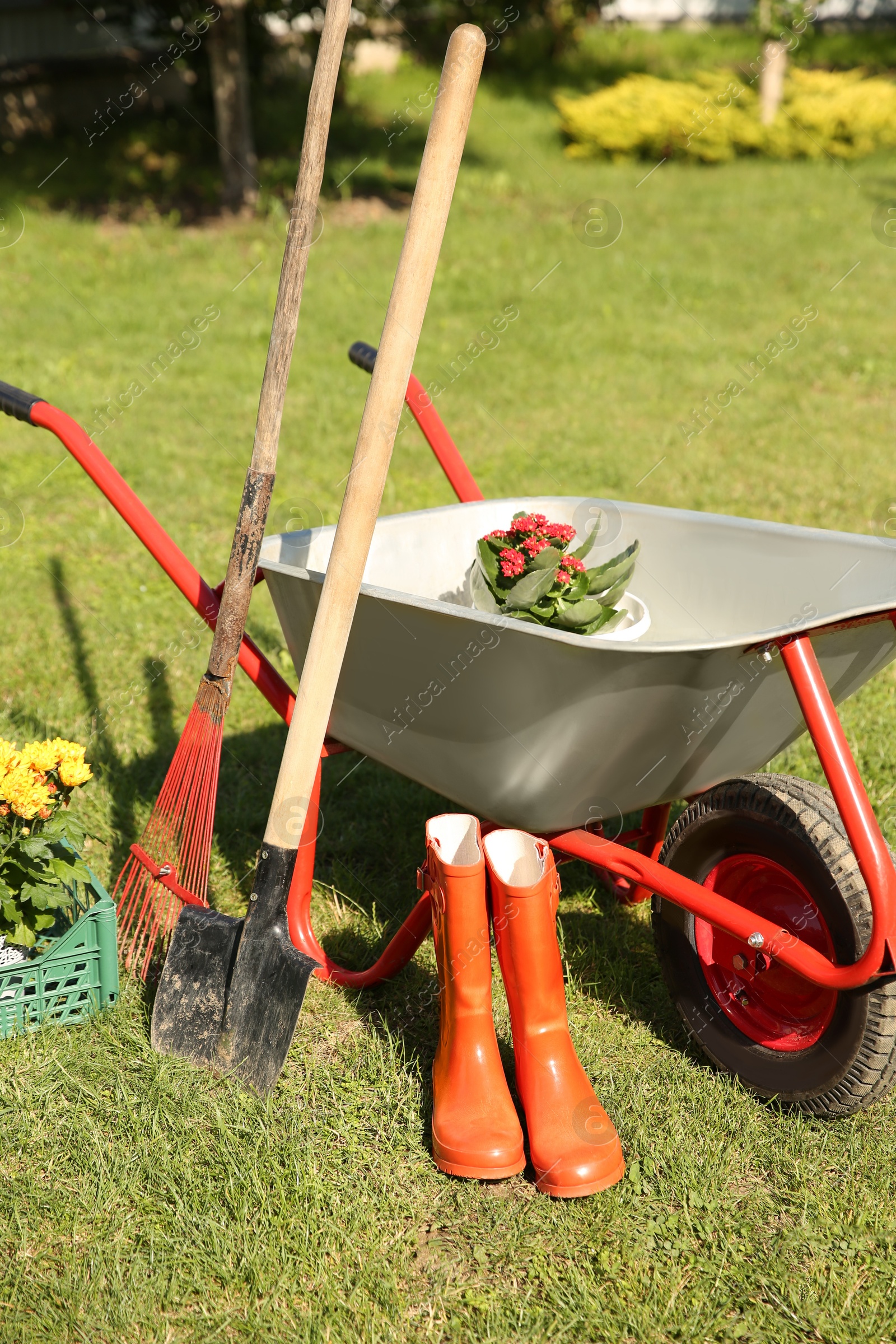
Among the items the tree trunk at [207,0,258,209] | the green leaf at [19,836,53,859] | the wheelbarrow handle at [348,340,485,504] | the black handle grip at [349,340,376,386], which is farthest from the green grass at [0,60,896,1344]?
the tree trunk at [207,0,258,209]

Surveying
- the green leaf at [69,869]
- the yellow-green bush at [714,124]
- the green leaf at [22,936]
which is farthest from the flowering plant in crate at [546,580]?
the yellow-green bush at [714,124]

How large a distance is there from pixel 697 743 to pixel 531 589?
441mm

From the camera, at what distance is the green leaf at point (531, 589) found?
2061 mm

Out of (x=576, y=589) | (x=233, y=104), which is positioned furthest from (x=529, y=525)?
(x=233, y=104)

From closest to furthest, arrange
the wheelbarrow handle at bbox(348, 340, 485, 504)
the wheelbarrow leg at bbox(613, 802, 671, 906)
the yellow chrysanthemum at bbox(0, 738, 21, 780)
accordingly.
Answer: the yellow chrysanthemum at bbox(0, 738, 21, 780) → the wheelbarrow leg at bbox(613, 802, 671, 906) → the wheelbarrow handle at bbox(348, 340, 485, 504)

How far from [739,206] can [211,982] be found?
989cm

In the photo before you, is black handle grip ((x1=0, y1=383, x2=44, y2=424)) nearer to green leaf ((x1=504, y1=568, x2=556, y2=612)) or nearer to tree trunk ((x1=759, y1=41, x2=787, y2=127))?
green leaf ((x1=504, y1=568, x2=556, y2=612))

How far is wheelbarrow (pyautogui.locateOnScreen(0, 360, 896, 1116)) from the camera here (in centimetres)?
165

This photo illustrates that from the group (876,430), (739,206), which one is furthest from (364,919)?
(739,206)

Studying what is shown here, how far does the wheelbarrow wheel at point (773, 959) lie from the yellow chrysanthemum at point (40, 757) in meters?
1.20

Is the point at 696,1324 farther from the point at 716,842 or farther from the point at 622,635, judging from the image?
the point at 622,635

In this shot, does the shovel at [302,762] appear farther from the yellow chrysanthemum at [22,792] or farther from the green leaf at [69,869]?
the yellow chrysanthemum at [22,792]

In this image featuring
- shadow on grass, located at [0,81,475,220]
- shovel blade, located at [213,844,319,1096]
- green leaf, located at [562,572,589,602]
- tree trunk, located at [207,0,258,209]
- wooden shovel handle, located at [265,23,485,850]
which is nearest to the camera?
wooden shovel handle, located at [265,23,485,850]

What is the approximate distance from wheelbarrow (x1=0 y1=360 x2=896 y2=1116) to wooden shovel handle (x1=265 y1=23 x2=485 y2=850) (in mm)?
92
